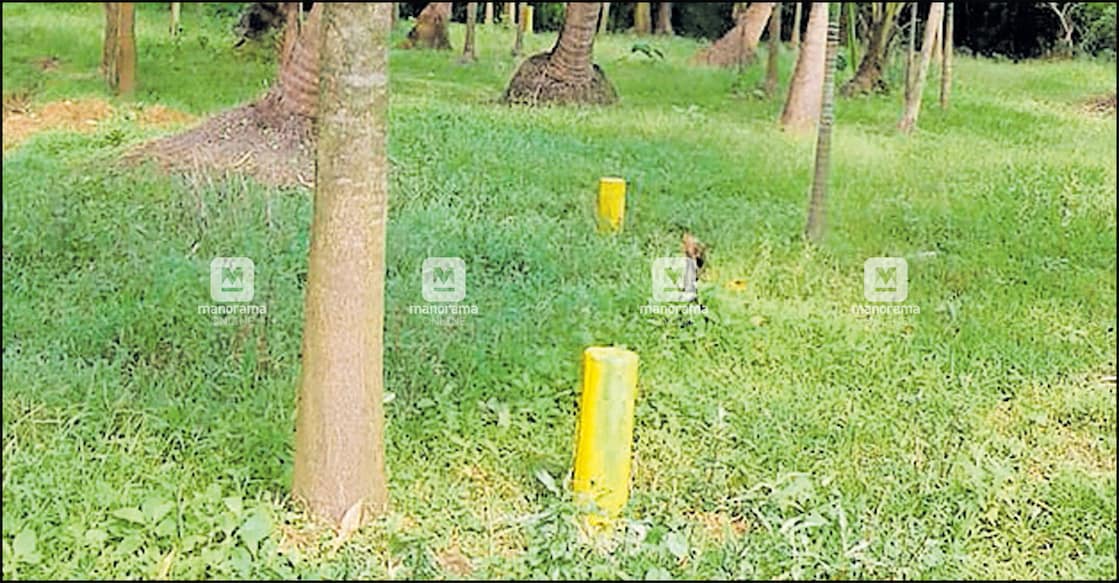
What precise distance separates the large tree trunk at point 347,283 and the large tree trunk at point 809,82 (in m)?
7.49

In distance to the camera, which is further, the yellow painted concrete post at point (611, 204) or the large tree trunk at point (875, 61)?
the large tree trunk at point (875, 61)

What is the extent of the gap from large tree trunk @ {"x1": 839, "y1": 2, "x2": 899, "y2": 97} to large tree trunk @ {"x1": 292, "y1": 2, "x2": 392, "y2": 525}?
423 inches

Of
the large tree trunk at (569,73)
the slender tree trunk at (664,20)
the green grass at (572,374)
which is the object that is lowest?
the green grass at (572,374)

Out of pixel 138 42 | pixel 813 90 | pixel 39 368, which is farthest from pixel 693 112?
pixel 39 368

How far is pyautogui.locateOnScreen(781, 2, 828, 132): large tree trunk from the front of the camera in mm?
10312

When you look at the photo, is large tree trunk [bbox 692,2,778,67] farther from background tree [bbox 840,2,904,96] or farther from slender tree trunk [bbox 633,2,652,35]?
slender tree trunk [bbox 633,2,652,35]

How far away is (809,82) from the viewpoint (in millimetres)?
10344

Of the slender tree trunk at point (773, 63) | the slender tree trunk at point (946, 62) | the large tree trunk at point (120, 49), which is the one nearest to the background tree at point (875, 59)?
the slender tree trunk at point (773, 63)

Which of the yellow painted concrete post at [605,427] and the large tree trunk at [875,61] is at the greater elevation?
the large tree trunk at [875,61]

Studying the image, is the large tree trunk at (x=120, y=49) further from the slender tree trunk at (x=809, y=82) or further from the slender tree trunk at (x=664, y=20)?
the slender tree trunk at (x=664, y=20)

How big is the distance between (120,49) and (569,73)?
3.61 m

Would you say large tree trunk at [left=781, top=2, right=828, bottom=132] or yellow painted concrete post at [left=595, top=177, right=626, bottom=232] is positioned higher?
large tree trunk at [left=781, top=2, right=828, bottom=132]

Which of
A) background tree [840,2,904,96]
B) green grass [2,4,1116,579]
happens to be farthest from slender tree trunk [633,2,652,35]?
green grass [2,4,1116,579]

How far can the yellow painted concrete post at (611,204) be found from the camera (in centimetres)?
641
